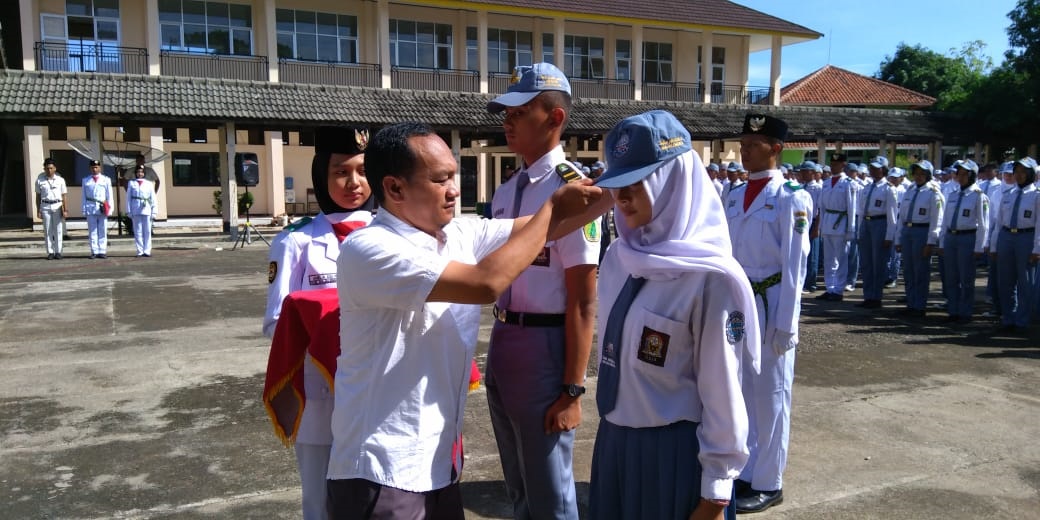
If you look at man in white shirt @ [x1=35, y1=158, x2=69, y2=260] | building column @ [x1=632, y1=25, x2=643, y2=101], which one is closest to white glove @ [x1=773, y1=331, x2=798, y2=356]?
man in white shirt @ [x1=35, y1=158, x2=69, y2=260]

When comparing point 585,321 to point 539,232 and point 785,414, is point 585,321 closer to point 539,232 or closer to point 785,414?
point 539,232

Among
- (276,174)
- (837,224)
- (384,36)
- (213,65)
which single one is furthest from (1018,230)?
(213,65)

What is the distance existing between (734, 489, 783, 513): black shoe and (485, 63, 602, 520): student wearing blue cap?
131 centimetres

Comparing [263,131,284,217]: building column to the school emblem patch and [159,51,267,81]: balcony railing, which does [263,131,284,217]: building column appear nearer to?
[159,51,267,81]: balcony railing

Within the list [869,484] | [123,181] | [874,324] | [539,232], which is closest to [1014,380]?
[874,324]

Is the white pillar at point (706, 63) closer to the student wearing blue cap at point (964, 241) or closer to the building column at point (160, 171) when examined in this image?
the building column at point (160, 171)

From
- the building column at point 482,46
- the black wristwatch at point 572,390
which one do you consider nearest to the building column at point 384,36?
the building column at point 482,46

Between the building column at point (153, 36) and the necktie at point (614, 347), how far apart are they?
23749 mm

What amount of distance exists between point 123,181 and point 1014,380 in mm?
22674

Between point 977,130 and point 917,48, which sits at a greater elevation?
point 917,48

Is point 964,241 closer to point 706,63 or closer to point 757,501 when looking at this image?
point 757,501

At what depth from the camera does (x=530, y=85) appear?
104 inches

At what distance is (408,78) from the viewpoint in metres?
26.0

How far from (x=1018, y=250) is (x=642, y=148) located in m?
8.86
